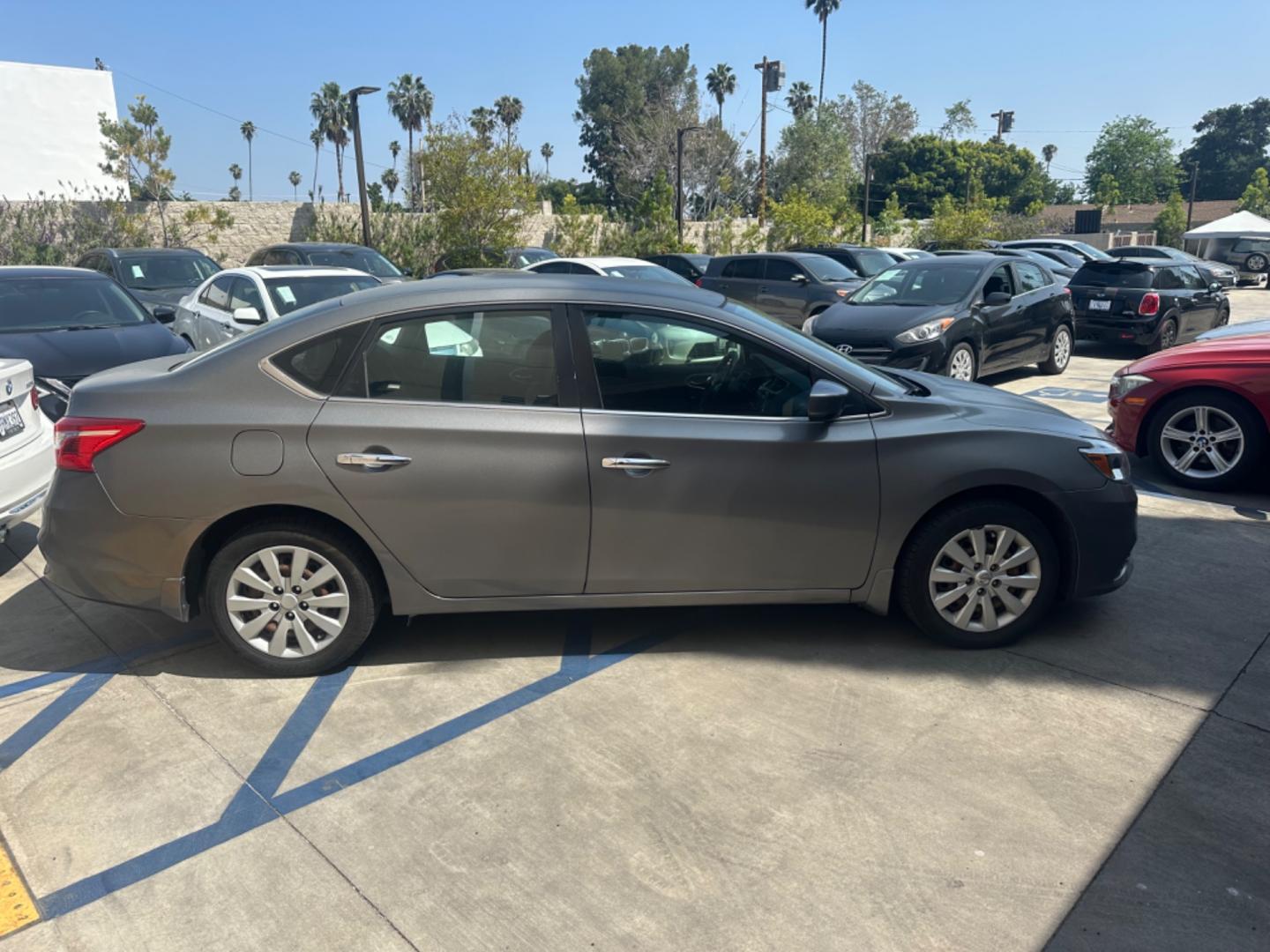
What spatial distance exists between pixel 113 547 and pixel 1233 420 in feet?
22.9

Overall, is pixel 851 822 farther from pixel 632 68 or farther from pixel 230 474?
pixel 632 68

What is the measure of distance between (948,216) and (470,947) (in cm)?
3701

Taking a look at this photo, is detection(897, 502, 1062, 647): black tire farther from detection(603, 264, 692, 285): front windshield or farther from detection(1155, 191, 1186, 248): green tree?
detection(1155, 191, 1186, 248): green tree

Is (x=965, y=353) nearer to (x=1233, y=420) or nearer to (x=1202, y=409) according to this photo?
(x=1202, y=409)

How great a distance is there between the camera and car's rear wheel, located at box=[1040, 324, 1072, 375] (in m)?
12.5

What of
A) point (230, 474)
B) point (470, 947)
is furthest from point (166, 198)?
point (470, 947)

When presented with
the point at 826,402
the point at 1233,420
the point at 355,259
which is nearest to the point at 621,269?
the point at 355,259

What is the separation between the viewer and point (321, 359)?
4023 millimetres

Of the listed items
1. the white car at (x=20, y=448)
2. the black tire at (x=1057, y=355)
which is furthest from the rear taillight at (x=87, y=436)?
the black tire at (x=1057, y=355)

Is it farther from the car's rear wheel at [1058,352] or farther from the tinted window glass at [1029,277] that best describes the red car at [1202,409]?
the car's rear wheel at [1058,352]

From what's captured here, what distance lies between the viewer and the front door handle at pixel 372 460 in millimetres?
3881

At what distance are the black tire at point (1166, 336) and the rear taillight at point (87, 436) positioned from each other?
46.4 feet

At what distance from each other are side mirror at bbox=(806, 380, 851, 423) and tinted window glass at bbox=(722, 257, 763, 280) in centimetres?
1241

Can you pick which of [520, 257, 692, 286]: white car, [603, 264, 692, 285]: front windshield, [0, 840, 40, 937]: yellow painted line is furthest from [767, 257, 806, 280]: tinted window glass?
[0, 840, 40, 937]: yellow painted line
